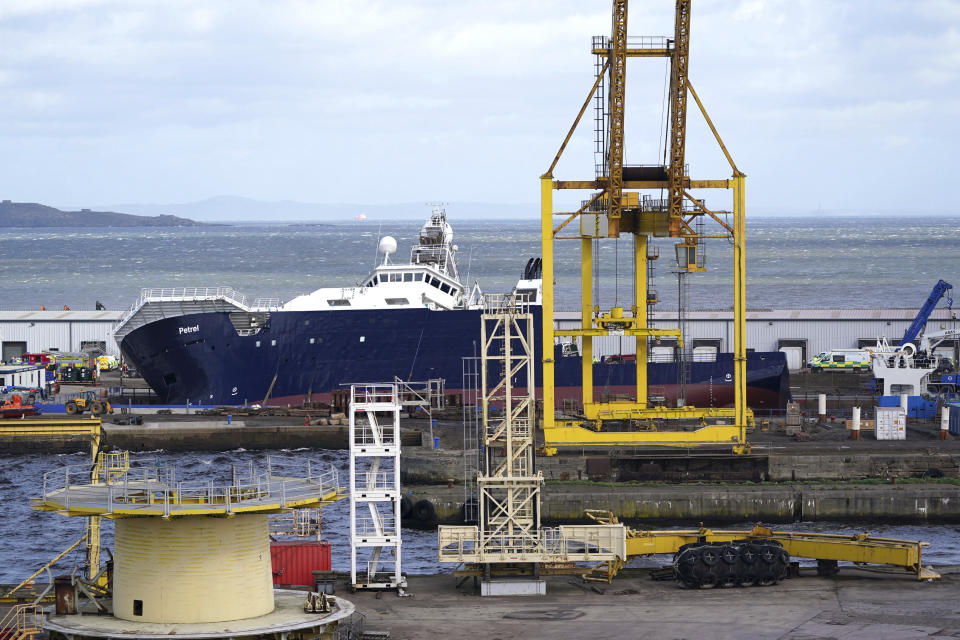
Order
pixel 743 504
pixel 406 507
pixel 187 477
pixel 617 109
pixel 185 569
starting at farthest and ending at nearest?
pixel 187 477
pixel 617 109
pixel 743 504
pixel 406 507
pixel 185 569

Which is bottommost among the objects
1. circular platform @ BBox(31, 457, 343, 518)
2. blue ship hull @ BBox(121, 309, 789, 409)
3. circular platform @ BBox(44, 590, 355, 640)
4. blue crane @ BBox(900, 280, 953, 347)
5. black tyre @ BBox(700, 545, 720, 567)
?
circular platform @ BBox(44, 590, 355, 640)

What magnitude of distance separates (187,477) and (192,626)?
2509 centimetres

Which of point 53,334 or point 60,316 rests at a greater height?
point 60,316

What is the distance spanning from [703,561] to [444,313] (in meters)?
32.2

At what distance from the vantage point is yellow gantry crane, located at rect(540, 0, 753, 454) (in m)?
45.4

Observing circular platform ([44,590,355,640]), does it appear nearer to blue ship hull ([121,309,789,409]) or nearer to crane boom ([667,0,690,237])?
crane boom ([667,0,690,237])

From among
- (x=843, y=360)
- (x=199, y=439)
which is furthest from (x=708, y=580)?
(x=843, y=360)

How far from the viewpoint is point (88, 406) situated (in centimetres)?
5844

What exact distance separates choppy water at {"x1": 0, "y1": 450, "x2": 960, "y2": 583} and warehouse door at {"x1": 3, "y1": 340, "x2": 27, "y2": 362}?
26044mm

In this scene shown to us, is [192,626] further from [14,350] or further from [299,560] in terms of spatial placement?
[14,350]

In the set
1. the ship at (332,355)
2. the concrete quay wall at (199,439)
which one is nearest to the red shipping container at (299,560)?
the concrete quay wall at (199,439)

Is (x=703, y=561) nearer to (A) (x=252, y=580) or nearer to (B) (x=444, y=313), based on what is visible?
(A) (x=252, y=580)

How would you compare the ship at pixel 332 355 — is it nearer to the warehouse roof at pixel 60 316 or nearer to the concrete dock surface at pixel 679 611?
the warehouse roof at pixel 60 316

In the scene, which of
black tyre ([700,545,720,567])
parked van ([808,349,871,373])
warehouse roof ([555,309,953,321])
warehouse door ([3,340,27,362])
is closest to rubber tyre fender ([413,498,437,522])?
black tyre ([700,545,720,567])
